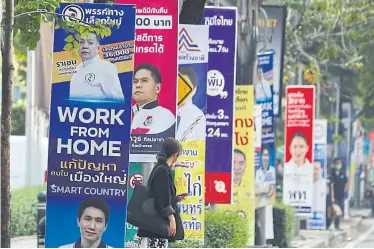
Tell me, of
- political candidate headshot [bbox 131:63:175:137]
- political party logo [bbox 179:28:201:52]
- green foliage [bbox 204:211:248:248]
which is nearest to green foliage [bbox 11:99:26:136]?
green foliage [bbox 204:211:248:248]

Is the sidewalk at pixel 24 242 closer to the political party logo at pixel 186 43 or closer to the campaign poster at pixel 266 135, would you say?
the campaign poster at pixel 266 135

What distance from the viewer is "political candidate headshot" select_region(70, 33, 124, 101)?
10.8 meters

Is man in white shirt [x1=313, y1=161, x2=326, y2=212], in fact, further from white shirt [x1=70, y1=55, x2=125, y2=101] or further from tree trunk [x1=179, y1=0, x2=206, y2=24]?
white shirt [x1=70, y1=55, x2=125, y2=101]

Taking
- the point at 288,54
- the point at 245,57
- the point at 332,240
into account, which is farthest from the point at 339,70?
the point at 245,57

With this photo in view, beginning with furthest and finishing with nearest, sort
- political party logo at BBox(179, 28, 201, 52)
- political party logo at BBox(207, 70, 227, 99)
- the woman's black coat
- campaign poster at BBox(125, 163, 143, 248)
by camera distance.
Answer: political party logo at BBox(207, 70, 227, 99)
political party logo at BBox(179, 28, 201, 52)
campaign poster at BBox(125, 163, 143, 248)
the woman's black coat

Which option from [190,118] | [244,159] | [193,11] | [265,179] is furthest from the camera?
[265,179]

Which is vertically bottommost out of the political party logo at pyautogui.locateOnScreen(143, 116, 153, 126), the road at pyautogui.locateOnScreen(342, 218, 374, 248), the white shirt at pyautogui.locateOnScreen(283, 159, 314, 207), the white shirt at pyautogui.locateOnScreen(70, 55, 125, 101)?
the road at pyautogui.locateOnScreen(342, 218, 374, 248)

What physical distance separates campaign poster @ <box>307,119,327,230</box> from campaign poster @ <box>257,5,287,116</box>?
5343mm

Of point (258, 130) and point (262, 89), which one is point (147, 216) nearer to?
point (258, 130)

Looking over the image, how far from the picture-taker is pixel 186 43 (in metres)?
14.5

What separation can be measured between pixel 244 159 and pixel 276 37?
5.49 m

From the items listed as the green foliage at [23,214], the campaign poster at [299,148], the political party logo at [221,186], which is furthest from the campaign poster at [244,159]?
the campaign poster at [299,148]

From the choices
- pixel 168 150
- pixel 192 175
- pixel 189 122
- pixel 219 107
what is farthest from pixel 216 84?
pixel 168 150

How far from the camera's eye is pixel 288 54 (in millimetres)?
31891
